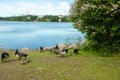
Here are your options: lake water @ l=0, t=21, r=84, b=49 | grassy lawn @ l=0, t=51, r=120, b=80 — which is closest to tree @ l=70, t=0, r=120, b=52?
grassy lawn @ l=0, t=51, r=120, b=80

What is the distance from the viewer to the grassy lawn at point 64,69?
54.2ft

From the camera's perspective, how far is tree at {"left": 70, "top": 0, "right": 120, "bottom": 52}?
21.6 metres

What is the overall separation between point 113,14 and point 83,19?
9.25ft

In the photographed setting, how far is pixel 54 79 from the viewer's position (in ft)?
52.5

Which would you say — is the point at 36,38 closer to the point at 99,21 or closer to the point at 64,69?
the point at 99,21

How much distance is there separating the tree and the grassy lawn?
1.82 meters

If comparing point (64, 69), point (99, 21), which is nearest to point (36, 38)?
point (99, 21)

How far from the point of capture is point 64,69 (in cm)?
1831

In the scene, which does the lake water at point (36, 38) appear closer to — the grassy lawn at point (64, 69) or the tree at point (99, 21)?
the tree at point (99, 21)

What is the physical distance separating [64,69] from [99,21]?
6.11 meters

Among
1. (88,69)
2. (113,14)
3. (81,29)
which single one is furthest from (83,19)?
(88,69)

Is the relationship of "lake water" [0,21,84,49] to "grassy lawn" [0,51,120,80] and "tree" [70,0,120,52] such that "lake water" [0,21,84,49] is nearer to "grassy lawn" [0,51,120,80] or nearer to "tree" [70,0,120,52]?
"tree" [70,0,120,52]

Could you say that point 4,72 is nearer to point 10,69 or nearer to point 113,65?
point 10,69

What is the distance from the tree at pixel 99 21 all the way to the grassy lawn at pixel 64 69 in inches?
71.7
